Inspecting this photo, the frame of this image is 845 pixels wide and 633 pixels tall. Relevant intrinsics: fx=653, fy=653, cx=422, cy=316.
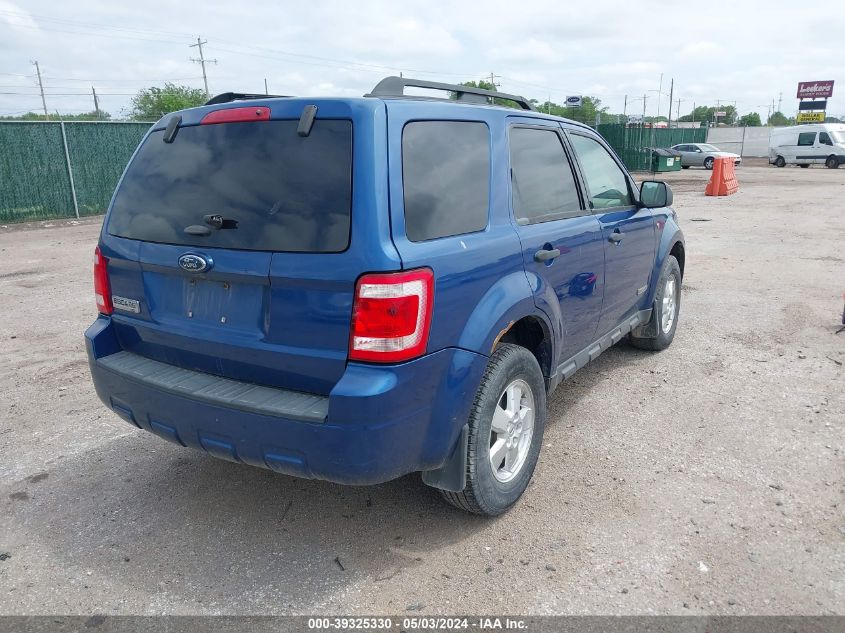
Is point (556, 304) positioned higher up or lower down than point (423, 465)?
higher up

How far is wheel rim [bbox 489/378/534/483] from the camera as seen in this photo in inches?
120

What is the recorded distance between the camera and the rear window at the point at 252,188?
Result: 2.49 meters

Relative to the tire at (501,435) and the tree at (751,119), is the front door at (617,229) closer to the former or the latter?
the tire at (501,435)

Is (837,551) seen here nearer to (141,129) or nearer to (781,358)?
(781,358)

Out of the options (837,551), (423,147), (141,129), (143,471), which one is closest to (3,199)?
(141,129)

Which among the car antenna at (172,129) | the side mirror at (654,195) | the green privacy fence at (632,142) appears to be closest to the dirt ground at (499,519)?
the side mirror at (654,195)

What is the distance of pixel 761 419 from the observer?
4.16 m

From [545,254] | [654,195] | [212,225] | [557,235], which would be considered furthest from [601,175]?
[212,225]

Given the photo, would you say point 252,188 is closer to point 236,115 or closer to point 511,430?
point 236,115

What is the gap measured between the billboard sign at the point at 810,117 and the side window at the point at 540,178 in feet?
195

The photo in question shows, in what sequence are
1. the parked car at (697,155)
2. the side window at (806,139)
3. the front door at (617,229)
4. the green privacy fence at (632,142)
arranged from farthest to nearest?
the parked car at (697,155), the side window at (806,139), the green privacy fence at (632,142), the front door at (617,229)

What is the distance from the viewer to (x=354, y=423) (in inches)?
93.8

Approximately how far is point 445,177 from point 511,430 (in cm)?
124

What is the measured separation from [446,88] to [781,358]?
370 centimetres
